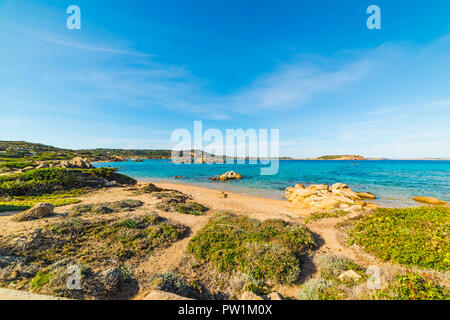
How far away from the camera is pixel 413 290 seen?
4.93 metres

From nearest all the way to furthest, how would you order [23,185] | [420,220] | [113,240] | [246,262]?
1. [246,262]
2. [113,240]
3. [420,220]
4. [23,185]

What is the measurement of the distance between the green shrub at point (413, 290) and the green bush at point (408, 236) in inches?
86.2

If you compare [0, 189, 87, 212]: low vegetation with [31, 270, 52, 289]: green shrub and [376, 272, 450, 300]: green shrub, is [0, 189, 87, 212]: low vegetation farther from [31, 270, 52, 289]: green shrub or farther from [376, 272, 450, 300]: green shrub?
[376, 272, 450, 300]: green shrub

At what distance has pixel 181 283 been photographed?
6.61 metres

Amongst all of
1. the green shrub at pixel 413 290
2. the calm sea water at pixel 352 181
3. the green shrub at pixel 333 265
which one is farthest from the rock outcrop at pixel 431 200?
the green shrub at pixel 413 290

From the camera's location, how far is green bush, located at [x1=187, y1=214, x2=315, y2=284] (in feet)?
23.8

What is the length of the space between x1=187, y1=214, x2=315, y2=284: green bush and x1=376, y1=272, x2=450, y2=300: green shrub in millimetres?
2973

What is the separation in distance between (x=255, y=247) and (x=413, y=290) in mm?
5593

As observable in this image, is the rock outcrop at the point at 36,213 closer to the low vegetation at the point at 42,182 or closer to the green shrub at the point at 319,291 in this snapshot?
the low vegetation at the point at 42,182

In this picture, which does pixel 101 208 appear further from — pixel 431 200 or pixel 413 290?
pixel 431 200

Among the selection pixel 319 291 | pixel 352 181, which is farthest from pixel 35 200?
pixel 352 181
